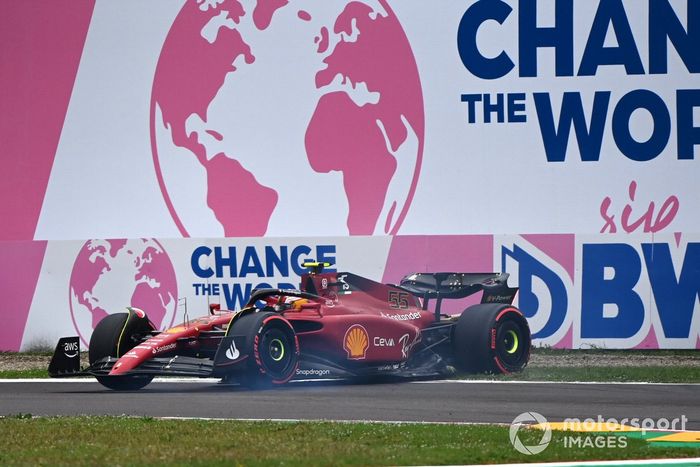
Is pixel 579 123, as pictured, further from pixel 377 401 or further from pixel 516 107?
pixel 377 401

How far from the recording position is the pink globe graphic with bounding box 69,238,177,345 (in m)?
20.5

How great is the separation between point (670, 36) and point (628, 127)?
5.27 ft

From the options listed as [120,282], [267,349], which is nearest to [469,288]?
[267,349]

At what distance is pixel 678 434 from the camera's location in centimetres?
1026

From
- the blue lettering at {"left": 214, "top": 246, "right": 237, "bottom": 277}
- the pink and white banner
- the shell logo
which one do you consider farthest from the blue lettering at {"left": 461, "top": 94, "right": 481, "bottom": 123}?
the shell logo

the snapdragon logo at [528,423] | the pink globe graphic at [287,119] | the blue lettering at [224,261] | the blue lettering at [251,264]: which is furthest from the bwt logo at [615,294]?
the snapdragon logo at [528,423]

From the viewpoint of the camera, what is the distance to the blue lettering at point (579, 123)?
20844 mm

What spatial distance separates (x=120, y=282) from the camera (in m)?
20.7

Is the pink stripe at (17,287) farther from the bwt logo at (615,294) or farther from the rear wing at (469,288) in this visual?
the bwt logo at (615,294)

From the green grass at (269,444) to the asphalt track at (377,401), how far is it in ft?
3.19

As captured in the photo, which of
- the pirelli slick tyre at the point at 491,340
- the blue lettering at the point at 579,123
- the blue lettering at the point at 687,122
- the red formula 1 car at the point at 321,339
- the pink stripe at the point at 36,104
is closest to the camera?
the red formula 1 car at the point at 321,339

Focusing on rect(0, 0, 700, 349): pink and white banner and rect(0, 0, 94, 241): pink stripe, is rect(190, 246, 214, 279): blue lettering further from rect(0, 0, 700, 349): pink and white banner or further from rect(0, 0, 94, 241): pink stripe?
rect(0, 0, 94, 241): pink stripe

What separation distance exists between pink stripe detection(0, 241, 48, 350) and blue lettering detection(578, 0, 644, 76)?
941 cm

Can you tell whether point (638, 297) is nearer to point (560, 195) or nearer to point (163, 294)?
point (560, 195)
